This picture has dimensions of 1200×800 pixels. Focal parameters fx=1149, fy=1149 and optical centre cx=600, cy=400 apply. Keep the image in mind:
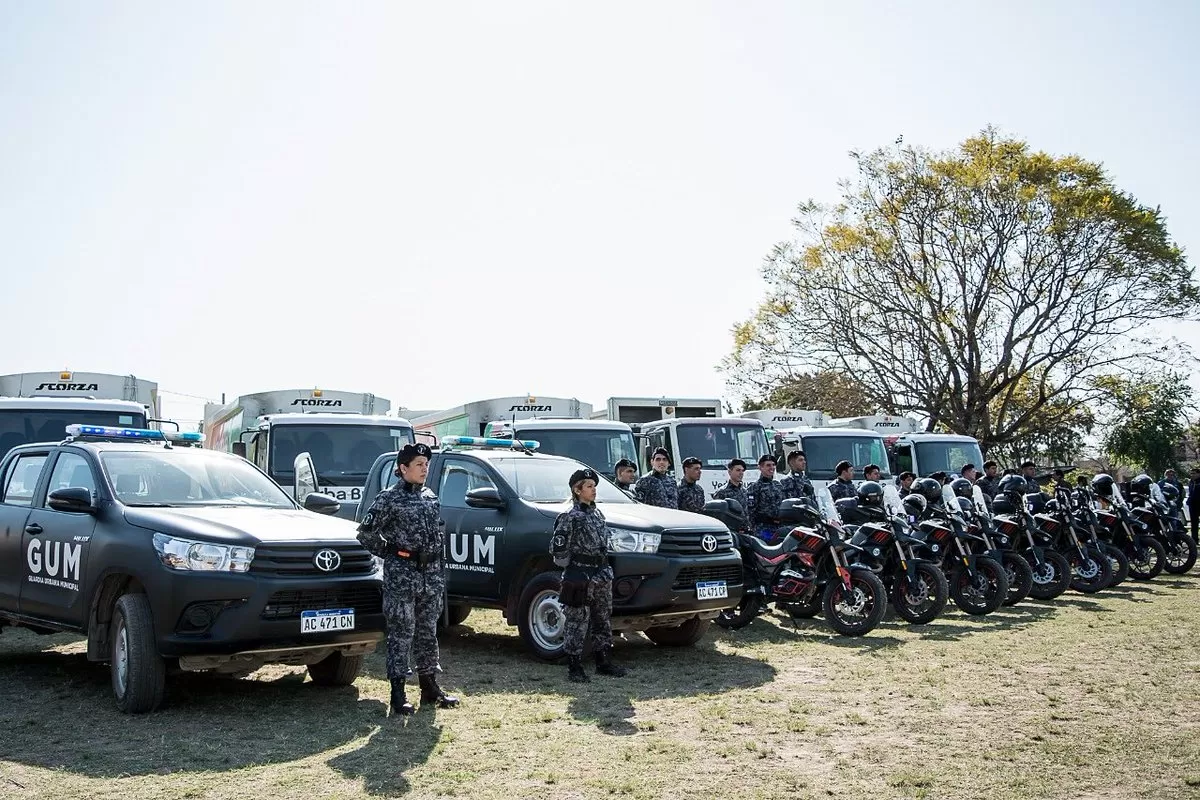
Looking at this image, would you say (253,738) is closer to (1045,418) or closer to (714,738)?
(714,738)

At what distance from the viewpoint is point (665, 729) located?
7043mm

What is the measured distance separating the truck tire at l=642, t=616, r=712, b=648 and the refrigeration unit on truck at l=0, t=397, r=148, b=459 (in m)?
6.71

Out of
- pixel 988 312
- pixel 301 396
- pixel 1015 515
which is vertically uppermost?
pixel 988 312

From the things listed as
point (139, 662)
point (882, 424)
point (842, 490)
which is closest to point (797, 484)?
point (842, 490)

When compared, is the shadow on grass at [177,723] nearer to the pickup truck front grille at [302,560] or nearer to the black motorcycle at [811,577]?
the pickup truck front grille at [302,560]

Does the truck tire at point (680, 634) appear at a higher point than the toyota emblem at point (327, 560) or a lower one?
lower

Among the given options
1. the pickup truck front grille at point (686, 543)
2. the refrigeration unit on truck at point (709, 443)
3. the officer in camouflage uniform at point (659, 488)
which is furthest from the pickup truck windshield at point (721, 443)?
the pickup truck front grille at point (686, 543)

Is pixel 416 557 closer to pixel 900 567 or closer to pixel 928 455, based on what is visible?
pixel 900 567

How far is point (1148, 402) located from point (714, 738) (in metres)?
29.8

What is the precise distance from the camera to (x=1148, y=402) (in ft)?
107

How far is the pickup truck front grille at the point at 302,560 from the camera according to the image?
7113 mm

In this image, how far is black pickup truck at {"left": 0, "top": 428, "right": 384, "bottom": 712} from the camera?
22.9 feet

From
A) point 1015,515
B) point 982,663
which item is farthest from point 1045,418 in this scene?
point 982,663

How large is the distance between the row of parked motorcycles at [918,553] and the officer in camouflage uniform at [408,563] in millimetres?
4720
